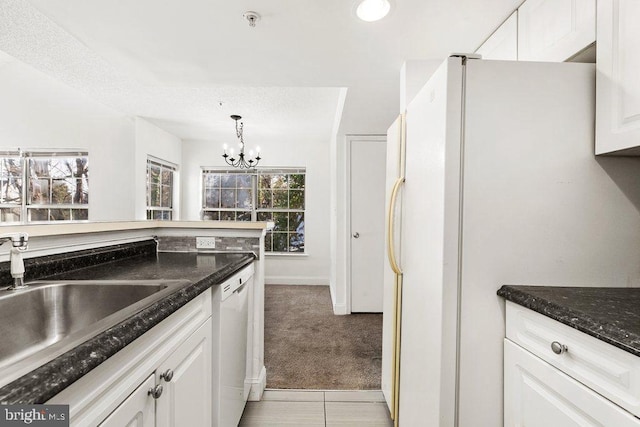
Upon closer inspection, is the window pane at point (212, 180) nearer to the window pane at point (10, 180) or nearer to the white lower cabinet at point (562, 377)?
the window pane at point (10, 180)

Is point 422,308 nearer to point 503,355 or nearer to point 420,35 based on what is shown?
point 503,355

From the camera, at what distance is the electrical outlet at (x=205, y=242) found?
1.86 m

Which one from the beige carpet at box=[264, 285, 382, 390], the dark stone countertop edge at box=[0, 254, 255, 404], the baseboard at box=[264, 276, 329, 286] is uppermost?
the dark stone countertop edge at box=[0, 254, 255, 404]

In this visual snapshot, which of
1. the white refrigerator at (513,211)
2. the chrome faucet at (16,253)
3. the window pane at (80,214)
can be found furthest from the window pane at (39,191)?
the white refrigerator at (513,211)

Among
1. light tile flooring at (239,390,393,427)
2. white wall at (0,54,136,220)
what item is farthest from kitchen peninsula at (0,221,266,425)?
white wall at (0,54,136,220)

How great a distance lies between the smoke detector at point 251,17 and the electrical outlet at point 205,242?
1253mm

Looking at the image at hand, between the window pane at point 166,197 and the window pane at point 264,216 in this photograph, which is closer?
the window pane at point 166,197

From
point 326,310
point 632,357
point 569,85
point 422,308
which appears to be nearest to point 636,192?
A: point 569,85

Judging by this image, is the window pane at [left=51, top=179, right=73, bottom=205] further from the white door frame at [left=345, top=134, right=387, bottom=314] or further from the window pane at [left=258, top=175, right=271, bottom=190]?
the window pane at [left=258, top=175, right=271, bottom=190]

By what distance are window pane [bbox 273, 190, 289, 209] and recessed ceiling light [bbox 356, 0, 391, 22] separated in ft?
12.2

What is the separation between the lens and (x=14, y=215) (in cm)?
130

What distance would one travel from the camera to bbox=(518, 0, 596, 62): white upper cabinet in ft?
3.42

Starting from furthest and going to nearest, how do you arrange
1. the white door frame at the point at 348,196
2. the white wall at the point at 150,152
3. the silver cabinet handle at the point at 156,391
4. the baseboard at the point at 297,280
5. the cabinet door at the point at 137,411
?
the baseboard at the point at 297,280
the white wall at the point at 150,152
the white door frame at the point at 348,196
the silver cabinet handle at the point at 156,391
the cabinet door at the point at 137,411

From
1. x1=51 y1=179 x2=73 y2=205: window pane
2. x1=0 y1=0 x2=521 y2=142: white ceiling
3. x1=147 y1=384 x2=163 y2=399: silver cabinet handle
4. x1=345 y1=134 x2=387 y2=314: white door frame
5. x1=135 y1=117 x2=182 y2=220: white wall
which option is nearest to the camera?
x1=147 y1=384 x2=163 y2=399: silver cabinet handle
